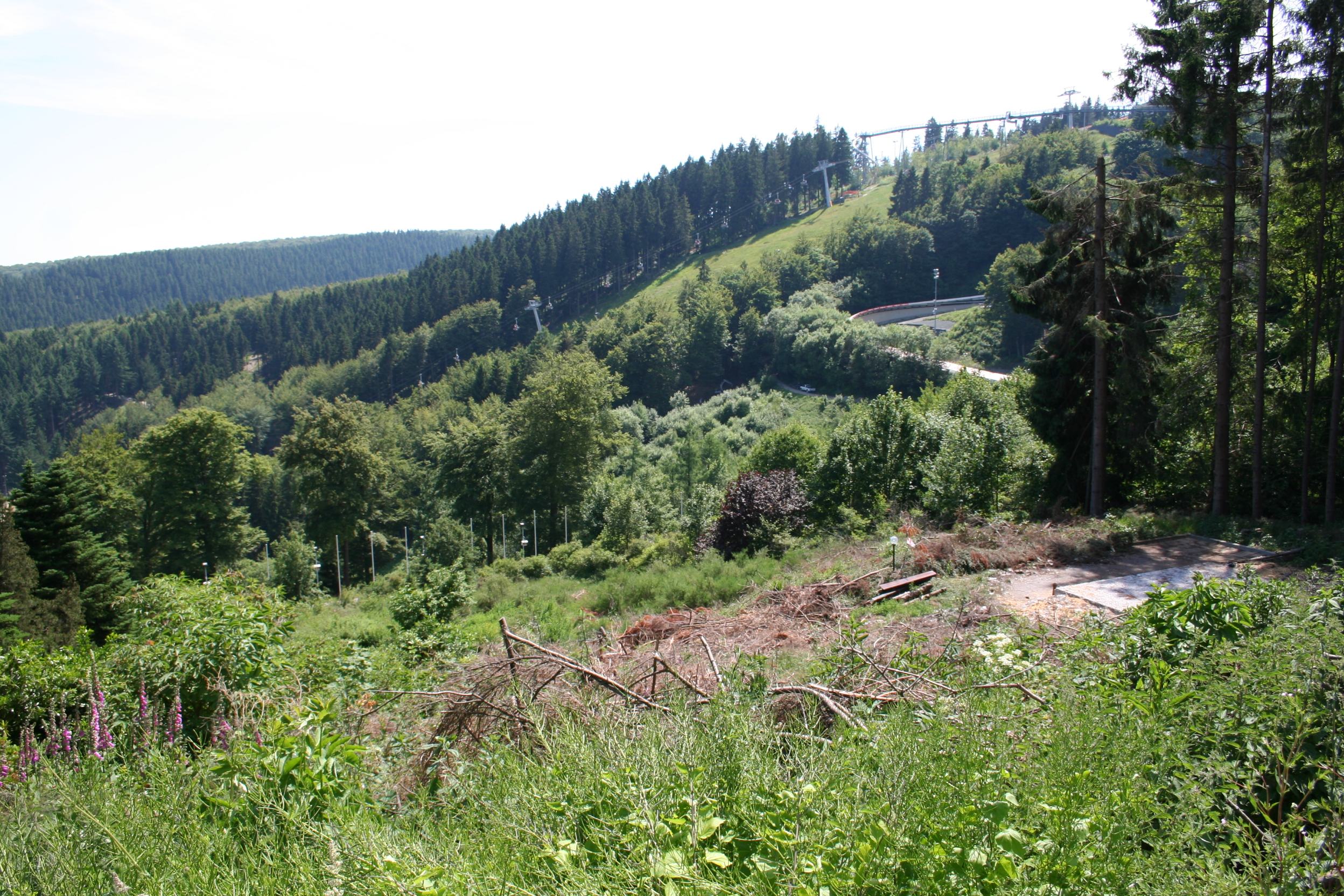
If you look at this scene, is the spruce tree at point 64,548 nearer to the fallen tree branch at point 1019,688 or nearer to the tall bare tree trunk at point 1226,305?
the fallen tree branch at point 1019,688

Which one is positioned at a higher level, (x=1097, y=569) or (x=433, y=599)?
(x=1097, y=569)

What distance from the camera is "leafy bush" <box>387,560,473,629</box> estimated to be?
13852mm

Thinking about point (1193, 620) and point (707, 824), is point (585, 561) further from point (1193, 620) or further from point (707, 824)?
point (707, 824)

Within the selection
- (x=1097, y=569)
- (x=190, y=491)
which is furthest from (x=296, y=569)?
(x=1097, y=569)

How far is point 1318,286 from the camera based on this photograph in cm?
1324

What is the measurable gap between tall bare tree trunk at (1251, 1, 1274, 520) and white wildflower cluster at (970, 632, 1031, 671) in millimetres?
11021

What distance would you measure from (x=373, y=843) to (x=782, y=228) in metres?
115

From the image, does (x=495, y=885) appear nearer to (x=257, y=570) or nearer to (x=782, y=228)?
(x=257, y=570)

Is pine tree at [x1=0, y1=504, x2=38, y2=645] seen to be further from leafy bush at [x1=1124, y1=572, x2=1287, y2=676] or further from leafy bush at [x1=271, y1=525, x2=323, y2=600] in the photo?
leafy bush at [x1=1124, y1=572, x2=1287, y2=676]

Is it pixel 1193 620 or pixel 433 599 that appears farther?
pixel 433 599

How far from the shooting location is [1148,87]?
13445 millimetres

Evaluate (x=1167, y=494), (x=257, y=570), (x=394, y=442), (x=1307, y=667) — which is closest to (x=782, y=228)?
(x=394, y=442)

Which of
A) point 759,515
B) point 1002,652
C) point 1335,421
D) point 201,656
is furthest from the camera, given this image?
point 759,515

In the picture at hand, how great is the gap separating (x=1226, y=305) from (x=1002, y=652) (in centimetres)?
1207
